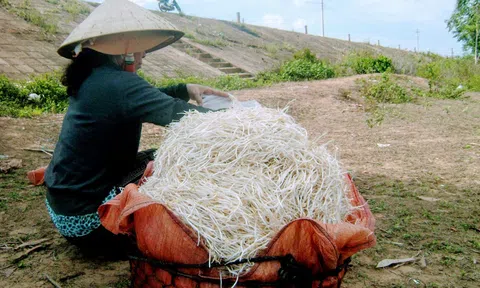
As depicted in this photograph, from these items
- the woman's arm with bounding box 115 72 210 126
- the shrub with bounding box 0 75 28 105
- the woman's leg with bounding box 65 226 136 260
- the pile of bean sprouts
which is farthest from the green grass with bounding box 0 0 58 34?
the pile of bean sprouts

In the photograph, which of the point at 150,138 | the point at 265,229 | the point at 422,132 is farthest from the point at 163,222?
the point at 422,132

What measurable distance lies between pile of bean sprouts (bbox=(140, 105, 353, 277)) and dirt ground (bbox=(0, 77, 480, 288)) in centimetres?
65

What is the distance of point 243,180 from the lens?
4.99ft

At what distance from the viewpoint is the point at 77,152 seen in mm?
1936

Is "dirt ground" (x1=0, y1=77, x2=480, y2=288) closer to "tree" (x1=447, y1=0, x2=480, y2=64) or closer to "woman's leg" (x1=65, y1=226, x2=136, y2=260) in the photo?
"woman's leg" (x1=65, y1=226, x2=136, y2=260)

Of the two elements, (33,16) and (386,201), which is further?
(33,16)

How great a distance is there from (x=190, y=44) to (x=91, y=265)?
484 inches

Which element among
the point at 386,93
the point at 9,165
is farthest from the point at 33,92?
the point at 386,93

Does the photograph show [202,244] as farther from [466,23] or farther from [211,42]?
[466,23]

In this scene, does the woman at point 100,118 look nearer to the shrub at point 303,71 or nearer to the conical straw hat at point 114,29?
the conical straw hat at point 114,29

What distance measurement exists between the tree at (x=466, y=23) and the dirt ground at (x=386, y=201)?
72.9ft

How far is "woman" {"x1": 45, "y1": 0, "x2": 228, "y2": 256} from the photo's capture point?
186 cm

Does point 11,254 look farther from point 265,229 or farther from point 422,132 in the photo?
point 422,132

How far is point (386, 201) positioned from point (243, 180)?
2.03 m
